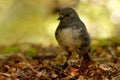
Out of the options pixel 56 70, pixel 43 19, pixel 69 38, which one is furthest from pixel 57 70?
pixel 43 19

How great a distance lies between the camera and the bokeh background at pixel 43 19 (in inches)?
457

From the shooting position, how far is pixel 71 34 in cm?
504

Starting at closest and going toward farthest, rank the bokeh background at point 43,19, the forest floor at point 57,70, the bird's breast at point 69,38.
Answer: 1. the forest floor at point 57,70
2. the bird's breast at point 69,38
3. the bokeh background at point 43,19

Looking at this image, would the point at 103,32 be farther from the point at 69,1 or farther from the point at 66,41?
the point at 66,41

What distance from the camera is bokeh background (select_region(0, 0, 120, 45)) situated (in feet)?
38.1

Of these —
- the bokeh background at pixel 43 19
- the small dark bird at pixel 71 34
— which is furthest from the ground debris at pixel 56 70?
the bokeh background at pixel 43 19

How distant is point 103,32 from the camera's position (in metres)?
11.3

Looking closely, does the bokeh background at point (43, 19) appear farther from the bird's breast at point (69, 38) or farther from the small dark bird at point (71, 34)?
the bird's breast at point (69, 38)

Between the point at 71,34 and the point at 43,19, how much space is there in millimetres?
7901

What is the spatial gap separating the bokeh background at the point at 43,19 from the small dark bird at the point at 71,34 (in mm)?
5711

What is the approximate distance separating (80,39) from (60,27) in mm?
285

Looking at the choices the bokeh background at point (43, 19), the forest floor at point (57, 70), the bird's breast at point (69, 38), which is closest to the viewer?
the forest floor at point (57, 70)

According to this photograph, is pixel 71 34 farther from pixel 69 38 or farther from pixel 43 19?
pixel 43 19

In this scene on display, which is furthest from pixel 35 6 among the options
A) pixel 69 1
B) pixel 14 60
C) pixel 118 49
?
pixel 14 60
